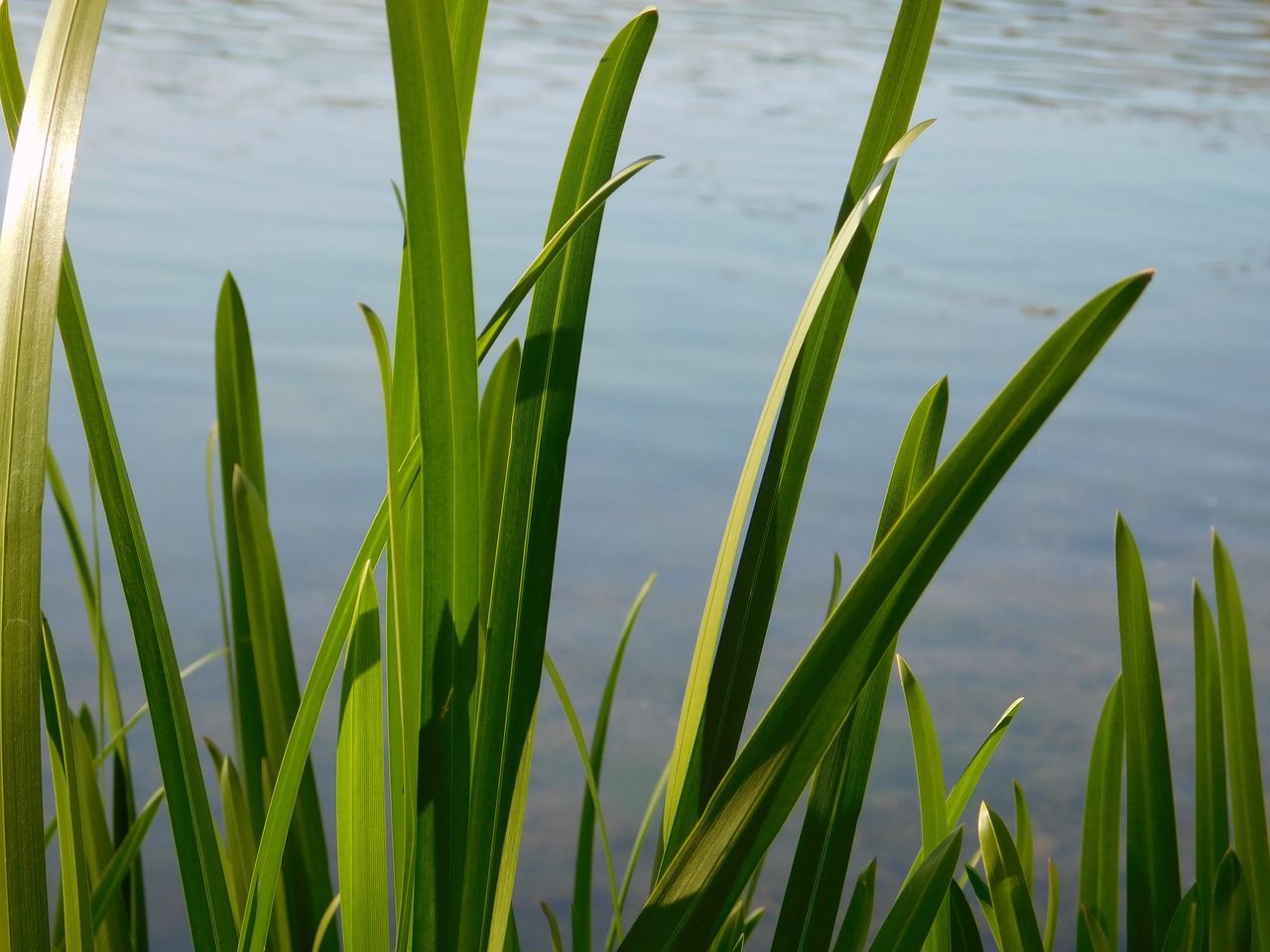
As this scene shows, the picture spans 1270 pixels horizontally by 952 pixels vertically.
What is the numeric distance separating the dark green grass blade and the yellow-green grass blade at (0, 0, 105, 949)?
0.59 feet

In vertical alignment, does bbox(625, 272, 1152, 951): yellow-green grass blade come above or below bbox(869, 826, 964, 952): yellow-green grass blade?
above

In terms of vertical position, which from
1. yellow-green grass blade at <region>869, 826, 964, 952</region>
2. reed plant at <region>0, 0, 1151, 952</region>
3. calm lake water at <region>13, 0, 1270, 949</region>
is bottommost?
calm lake water at <region>13, 0, 1270, 949</region>

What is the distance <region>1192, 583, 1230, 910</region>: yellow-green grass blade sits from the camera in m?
0.42

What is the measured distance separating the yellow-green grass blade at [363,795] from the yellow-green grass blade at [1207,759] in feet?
0.97

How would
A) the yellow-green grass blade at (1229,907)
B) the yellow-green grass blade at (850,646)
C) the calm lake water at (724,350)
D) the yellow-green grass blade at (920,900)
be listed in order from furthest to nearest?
the calm lake water at (724,350), the yellow-green grass blade at (1229,907), the yellow-green grass blade at (920,900), the yellow-green grass blade at (850,646)

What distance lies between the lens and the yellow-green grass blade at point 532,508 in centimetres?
31

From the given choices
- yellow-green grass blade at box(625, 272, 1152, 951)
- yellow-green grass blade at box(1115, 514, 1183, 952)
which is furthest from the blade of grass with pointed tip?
yellow-green grass blade at box(1115, 514, 1183, 952)

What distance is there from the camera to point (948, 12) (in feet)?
19.3

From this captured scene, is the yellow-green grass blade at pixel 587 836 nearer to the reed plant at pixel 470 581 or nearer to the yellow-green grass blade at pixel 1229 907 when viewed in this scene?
the reed plant at pixel 470 581

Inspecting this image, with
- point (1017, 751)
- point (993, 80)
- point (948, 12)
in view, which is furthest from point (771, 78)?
point (1017, 751)

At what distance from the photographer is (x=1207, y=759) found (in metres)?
0.43

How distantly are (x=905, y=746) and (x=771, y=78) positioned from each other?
12.1 feet

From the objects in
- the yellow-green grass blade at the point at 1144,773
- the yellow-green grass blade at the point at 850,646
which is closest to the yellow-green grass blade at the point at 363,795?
the yellow-green grass blade at the point at 850,646

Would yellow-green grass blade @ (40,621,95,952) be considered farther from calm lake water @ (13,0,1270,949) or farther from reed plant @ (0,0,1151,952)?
calm lake water @ (13,0,1270,949)
